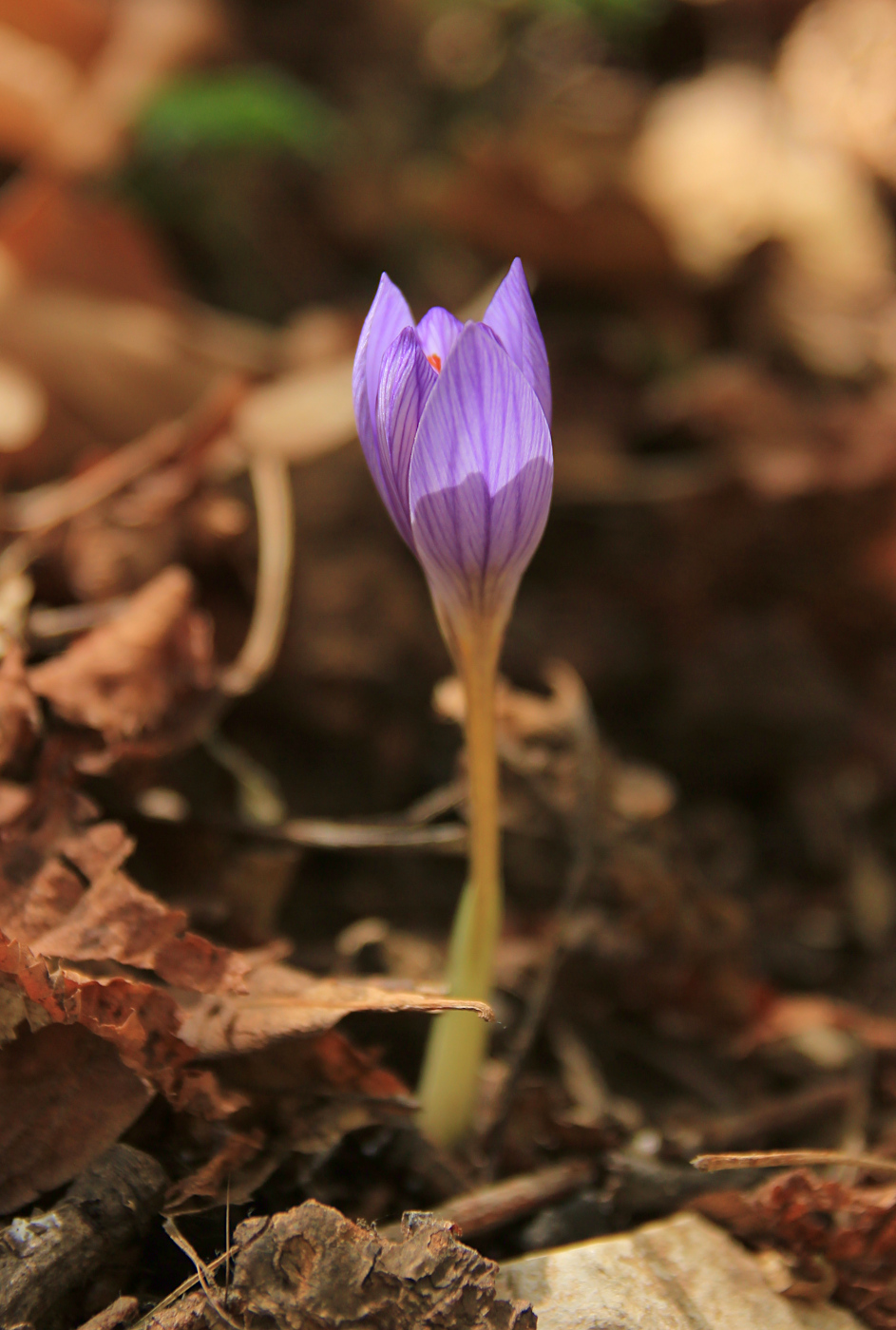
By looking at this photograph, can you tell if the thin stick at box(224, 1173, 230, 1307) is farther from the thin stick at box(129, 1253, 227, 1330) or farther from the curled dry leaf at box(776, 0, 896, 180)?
the curled dry leaf at box(776, 0, 896, 180)

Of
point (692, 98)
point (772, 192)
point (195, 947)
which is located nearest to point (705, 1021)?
point (195, 947)

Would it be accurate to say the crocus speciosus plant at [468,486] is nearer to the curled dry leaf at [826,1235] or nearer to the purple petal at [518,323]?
the purple petal at [518,323]

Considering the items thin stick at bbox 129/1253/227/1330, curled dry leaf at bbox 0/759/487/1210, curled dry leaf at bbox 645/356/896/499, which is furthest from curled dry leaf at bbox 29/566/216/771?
curled dry leaf at bbox 645/356/896/499

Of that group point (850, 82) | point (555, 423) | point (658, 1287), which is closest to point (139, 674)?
point (658, 1287)

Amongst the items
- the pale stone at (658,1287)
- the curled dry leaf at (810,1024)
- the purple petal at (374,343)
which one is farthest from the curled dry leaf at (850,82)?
the pale stone at (658,1287)

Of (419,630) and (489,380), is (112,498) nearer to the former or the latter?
(419,630)

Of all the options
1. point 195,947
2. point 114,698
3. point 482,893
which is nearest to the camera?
point 195,947
